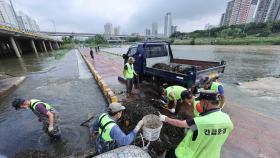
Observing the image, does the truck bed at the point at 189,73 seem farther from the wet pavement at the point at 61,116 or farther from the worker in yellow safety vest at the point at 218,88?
the wet pavement at the point at 61,116

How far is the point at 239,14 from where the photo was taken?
304ft

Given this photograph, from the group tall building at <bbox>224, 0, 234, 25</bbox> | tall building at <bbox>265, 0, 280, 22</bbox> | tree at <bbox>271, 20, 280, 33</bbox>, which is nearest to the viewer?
tree at <bbox>271, 20, 280, 33</bbox>

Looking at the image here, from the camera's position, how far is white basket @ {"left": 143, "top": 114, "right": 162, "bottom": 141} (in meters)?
1.82

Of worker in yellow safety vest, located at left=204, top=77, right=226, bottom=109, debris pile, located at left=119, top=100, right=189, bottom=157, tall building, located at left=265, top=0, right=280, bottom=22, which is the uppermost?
tall building, located at left=265, top=0, right=280, bottom=22

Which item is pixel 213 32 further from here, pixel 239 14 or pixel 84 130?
pixel 84 130

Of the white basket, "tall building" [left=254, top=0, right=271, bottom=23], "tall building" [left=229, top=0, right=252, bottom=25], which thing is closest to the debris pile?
the white basket

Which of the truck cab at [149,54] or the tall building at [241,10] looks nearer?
the truck cab at [149,54]

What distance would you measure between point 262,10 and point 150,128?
4667 inches

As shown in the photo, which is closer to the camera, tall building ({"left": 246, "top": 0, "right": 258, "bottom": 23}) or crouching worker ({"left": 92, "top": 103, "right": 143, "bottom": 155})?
crouching worker ({"left": 92, "top": 103, "right": 143, "bottom": 155})

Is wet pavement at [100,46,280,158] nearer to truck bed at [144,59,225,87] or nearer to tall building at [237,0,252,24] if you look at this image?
truck bed at [144,59,225,87]

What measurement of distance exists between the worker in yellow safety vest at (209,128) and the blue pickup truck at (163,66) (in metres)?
2.82

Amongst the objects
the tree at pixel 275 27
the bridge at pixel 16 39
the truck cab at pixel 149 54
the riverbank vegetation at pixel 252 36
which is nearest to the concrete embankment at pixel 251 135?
the truck cab at pixel 149 54

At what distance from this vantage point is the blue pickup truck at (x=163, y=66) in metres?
4.41

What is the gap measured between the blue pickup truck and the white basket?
2599mm
